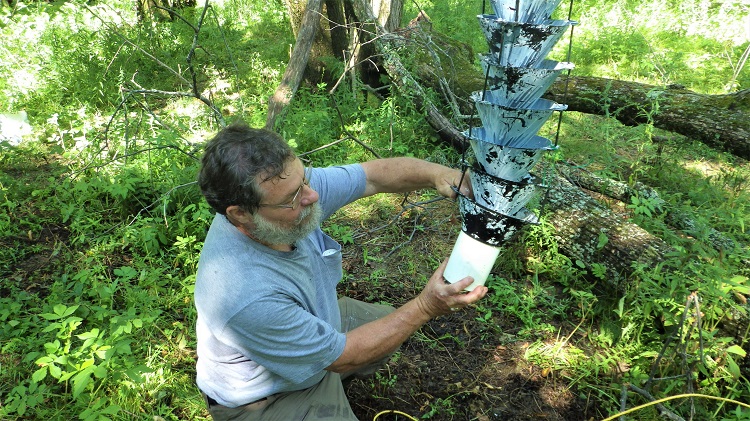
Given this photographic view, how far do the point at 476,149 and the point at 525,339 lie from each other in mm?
1795

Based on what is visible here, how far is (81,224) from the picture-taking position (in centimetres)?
392

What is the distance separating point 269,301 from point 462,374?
4.94ft

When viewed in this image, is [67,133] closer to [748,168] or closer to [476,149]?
[476,149]

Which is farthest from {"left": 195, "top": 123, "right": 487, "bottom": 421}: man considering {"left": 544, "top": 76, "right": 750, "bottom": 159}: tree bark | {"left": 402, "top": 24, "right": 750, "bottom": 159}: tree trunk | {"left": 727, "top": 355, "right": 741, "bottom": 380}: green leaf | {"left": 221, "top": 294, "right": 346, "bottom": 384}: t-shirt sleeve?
{"left": 544, "top": 76, "right": 750, "bottom": 159}: tree bark

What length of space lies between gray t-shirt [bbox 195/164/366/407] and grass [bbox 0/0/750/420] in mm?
594

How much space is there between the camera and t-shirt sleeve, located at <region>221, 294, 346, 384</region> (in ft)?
6.06

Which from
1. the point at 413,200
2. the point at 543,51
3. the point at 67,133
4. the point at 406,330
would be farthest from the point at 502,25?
the point at 67,133

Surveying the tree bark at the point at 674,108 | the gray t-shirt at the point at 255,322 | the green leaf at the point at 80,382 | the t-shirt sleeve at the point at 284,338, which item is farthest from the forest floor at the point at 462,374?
the tree bark at the point at 674,108

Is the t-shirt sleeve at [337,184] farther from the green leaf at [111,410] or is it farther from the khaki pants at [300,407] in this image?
the green leaf at [111,410]

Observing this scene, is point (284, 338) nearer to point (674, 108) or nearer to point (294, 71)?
point (294, 71)

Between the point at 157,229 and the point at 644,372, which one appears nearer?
the point at 644,372

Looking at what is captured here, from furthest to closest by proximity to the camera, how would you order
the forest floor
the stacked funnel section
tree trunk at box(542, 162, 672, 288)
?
tree trunk at box(542, 162, 672, 288)
the forest floor
the stacked funnel section

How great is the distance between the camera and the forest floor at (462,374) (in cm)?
269

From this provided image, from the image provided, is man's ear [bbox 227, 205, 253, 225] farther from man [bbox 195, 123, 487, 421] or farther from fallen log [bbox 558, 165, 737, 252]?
fallen log [bbox 558, 165, 737, 252]
